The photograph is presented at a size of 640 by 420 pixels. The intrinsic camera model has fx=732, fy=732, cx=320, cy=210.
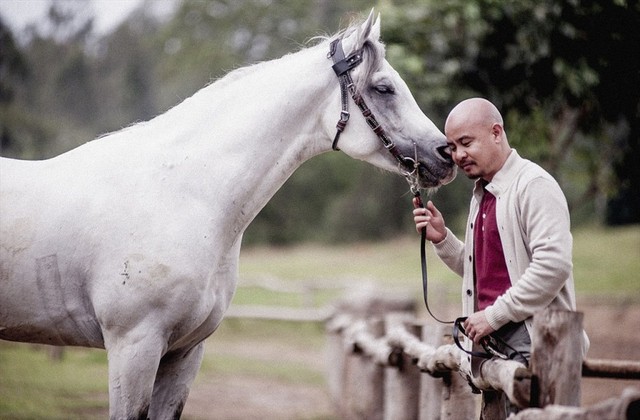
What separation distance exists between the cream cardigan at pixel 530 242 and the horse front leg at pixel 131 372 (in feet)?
4.38

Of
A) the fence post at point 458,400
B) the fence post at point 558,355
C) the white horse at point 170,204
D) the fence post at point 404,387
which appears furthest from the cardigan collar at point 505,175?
the fence post at point 404,387

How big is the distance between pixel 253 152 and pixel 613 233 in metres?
23.7

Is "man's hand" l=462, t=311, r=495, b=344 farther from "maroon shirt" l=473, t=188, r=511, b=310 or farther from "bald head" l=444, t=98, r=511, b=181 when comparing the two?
"bald head" l=444, t=98, r=511, b=181

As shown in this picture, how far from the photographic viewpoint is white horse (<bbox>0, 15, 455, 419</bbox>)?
295 cm

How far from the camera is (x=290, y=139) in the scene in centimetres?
336

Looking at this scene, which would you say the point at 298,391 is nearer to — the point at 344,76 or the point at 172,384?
the point at 172,384

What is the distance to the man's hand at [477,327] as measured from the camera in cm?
261

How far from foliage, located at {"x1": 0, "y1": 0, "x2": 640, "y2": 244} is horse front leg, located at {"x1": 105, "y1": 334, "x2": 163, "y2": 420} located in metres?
1.40

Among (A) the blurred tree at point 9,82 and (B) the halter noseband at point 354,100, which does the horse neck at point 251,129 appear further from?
(A) the blurred tree at point 9,82

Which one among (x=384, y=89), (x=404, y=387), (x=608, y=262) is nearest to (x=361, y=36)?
(x=384, y=89)

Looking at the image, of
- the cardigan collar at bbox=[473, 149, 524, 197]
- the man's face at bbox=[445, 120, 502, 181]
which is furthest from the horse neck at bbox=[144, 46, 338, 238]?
the cardigan collar at bbox=[473, 149, 524, 197]

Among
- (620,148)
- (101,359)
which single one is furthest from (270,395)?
(620,148)

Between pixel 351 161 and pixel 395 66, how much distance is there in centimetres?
2673

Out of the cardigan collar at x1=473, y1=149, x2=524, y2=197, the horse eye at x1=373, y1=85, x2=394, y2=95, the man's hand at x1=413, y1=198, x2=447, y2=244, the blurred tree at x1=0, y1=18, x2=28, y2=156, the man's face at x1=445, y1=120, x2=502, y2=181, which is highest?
the blurred tree at x1=0, y1=18, x2=28, y2=156
